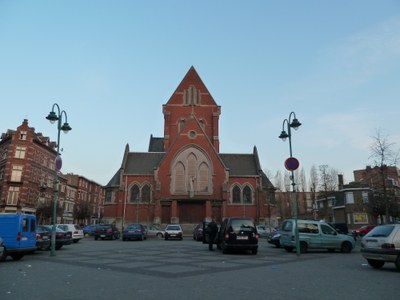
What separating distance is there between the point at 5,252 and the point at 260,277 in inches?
416

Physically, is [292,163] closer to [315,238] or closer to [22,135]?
[315,238]

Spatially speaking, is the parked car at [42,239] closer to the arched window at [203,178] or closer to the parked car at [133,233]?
the parked car at [133,233]

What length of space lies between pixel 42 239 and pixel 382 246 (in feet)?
55.3

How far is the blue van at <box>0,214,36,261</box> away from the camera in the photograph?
45.3ft

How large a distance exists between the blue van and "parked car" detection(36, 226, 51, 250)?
3.36 metres

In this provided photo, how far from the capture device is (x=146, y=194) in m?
47.5

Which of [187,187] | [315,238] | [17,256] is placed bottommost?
[17,256]

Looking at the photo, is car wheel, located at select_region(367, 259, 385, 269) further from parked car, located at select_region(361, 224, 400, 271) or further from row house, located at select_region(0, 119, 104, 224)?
row house, located at select_region(0, 119, 104, 224)

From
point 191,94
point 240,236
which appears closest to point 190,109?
point 191,94

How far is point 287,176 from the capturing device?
75625 millimetres

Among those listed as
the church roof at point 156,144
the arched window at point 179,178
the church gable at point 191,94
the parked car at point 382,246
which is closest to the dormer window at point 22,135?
the church roof at point 156,144

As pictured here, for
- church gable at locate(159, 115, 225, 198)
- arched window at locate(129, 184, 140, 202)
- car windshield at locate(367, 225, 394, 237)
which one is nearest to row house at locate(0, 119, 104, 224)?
arched window at locate(129, 184, 140, 202)

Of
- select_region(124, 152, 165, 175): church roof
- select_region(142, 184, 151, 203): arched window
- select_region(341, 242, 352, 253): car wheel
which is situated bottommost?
select_region(341, 242, 352, 253): car wheel

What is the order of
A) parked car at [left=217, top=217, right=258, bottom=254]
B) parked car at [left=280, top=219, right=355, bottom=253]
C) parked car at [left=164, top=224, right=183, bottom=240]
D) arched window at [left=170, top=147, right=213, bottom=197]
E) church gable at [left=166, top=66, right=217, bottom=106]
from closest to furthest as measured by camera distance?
parked car at [left=217, top=217, right=258, bottom=254], parked car at [left=280, top=219, right=355, bottom=253], parked car at [left=164, top=224, right=183, bottom=240], arched window at [left=170, top=147, right=213, bottom=197], church gable at [left=166, top=66, right=217, bottom=106]
